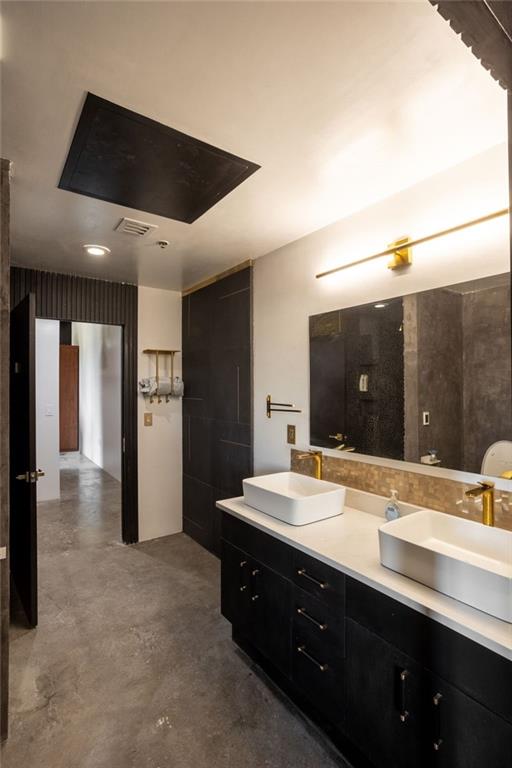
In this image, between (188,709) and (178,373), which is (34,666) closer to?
(188,709)

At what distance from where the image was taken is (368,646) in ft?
4.50

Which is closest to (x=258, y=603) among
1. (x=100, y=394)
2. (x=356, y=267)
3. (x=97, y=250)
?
(x=356, y=267)

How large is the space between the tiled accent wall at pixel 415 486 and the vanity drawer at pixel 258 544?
0.57 meters

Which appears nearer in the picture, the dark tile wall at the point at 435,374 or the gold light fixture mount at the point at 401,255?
the dark tile wall at the point at 435,374

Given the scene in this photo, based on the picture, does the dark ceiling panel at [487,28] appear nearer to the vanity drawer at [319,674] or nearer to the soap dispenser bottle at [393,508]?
the soap dispenser bottle at [393,508]

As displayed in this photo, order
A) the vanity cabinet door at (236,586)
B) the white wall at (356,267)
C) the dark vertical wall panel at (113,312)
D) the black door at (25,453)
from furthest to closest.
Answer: the dark vertical wall panel at (113,312) → the black door at (25,453) → the vanity cabinet door at (236,586) → the white wall at (356,267)

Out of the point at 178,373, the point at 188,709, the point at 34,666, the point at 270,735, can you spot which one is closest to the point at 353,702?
the point at 270,735

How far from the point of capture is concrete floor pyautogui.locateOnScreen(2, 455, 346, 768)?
5.15 ft

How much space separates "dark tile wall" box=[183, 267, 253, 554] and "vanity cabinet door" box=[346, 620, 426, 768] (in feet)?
5.27

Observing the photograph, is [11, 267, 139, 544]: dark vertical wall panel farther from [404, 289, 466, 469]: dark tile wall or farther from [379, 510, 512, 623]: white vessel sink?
[379, 510, 512, 623]: white vessel sink

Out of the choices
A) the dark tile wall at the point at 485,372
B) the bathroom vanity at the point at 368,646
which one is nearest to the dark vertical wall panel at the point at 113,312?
the bathroom vanity at the point at 368,646

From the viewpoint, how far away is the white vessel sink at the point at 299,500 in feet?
5.99

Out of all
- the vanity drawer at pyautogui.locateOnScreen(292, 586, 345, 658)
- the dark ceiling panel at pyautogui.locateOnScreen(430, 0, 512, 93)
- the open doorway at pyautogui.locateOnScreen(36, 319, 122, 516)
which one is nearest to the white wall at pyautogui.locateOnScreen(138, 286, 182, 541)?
the open doorway at pyautogui.locateOnScreen(36, 319, 122, 516)

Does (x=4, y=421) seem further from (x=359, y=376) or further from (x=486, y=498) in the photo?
(x=486, y=498)
